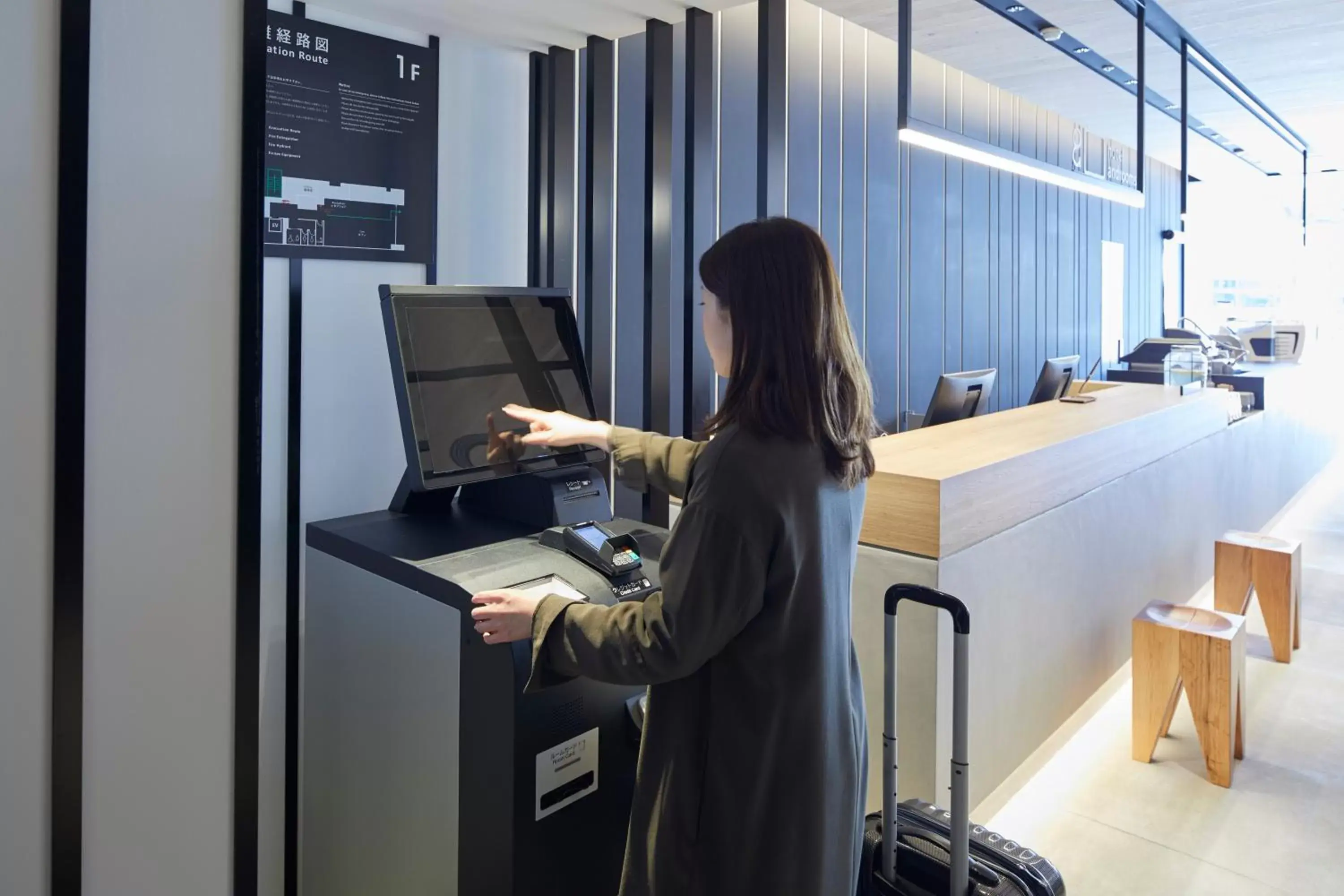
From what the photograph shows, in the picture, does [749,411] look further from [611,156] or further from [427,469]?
[611,156]

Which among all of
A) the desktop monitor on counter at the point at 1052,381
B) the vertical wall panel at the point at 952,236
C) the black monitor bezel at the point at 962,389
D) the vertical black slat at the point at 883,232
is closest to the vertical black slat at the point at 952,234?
the vertical wall panel at the point at 952,236

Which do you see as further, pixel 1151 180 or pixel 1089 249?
pixel 1151 180

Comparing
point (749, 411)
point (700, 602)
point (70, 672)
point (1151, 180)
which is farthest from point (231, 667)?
point (1151, 180)

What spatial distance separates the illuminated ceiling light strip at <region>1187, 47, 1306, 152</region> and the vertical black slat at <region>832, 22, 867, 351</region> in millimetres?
1854

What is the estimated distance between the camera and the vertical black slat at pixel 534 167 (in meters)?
2.68

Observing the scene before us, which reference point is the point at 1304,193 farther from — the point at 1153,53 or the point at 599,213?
the point at 599,213

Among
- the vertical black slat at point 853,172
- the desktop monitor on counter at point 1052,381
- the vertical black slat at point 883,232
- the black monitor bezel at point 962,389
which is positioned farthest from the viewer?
the vertical black slat at point 883,232

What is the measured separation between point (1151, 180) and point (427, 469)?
999 cm

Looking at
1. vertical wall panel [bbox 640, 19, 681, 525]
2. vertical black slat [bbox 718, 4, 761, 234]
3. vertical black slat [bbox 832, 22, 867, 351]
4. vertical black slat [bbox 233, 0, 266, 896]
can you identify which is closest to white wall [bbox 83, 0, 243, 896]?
vertical black slat [bbox 233, 0, 266, 896]

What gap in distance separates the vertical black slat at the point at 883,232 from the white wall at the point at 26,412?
395 cm

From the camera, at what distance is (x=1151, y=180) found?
31.9 feet

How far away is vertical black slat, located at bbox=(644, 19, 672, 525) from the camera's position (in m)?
2.47

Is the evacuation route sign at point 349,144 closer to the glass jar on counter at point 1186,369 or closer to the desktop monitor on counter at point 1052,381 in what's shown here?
the desktop monitor on counter at point 1052,381

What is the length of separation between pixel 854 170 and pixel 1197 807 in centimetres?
327
